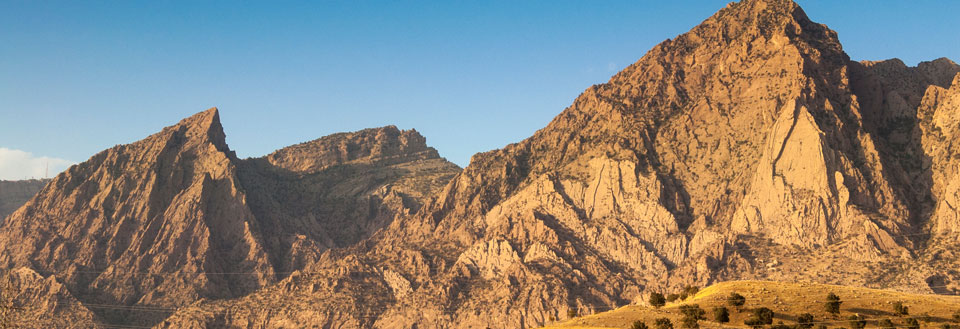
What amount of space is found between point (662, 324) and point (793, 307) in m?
20.0

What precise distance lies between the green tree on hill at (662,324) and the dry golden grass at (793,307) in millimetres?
1714

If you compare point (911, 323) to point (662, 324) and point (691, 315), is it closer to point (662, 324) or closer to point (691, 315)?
point (691, 315)

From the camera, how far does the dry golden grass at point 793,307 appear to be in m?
127

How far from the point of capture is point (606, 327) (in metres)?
125

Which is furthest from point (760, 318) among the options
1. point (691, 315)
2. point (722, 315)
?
point (691, 315)

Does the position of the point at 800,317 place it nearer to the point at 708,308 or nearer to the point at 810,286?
the point at 708,308

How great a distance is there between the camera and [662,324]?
390 feet

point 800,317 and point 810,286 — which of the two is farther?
point 810,286

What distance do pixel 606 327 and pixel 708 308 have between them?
13.0 meters

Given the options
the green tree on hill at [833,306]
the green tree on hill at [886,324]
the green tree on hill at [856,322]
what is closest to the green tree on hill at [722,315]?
the green tree on hill at [833,306]

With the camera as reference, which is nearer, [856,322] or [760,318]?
[856,322]

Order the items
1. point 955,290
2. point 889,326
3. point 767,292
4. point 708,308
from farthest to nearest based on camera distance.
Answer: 1. point 955,290
2. point 767,292
3. point 708,308
4. point 889,326

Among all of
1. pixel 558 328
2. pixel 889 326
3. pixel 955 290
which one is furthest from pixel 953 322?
pixel 955 290

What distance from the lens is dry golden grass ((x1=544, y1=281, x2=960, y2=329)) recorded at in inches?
4993
